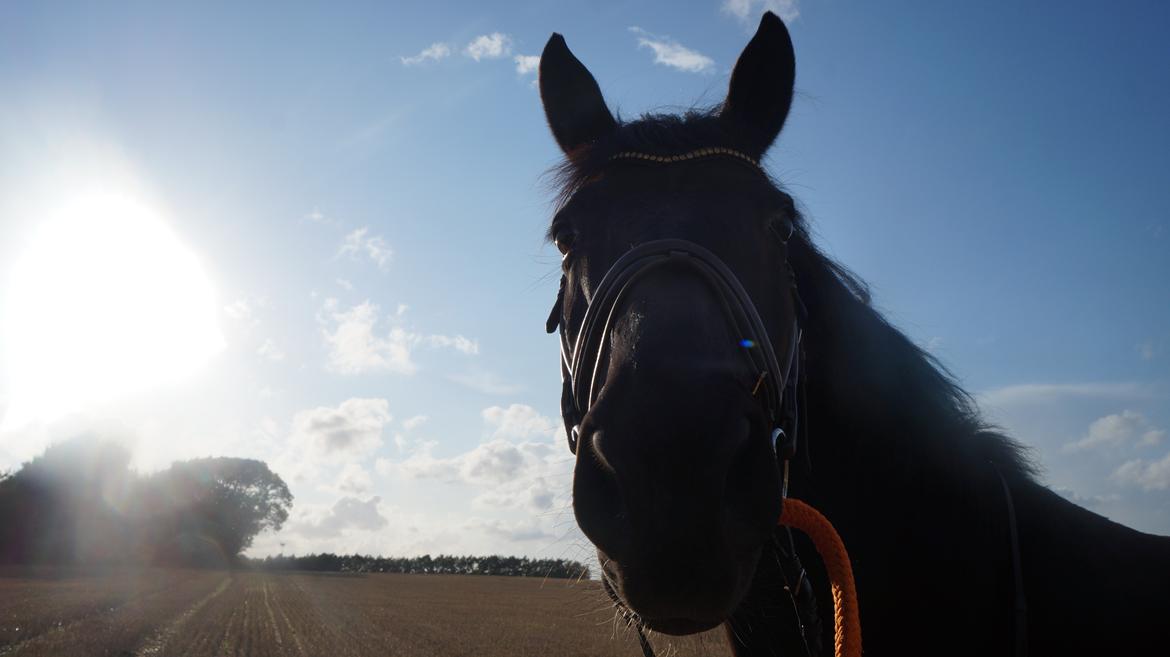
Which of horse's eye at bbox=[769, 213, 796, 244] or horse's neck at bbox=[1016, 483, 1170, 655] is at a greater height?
horse's eye at bbox=[769, 213, 796, 244]

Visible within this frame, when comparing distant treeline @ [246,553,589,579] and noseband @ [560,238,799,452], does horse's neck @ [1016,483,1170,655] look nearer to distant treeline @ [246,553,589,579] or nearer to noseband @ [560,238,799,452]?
noseband @ [560,238,799,452]

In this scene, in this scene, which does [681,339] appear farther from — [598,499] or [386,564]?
[386,564]

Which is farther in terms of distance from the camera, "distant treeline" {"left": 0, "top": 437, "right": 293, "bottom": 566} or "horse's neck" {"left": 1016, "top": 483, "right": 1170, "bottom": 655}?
"distant treeline" {"left": 0, "top": 437, "right": 293, "bottom": 566}

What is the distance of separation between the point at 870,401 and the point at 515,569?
8808 centimetres

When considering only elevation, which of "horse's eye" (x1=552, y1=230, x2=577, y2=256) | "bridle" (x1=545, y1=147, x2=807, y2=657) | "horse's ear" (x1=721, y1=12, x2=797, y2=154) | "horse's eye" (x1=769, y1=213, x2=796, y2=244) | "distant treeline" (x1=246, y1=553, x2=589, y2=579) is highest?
"horse's ear" (x1=721, y1=12, x2=797, y2=154)

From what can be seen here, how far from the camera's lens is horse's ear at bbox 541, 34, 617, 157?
11.5 feet

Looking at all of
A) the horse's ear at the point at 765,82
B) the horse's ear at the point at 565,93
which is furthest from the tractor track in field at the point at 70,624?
the horse's ear at the point at 765,82

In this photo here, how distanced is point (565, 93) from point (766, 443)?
8.13ft

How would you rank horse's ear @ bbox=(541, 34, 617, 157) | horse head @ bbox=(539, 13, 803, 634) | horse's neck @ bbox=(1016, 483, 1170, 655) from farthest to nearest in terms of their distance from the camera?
horse's ear @ bbox=(541, 34, 617, 157), horse's neck @ bbox=(1016, 483, 1170, 655), horse head @ bbox=(539, 13, 803, 634)

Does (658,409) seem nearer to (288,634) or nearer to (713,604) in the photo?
(713,604)

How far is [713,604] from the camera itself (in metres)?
1.66

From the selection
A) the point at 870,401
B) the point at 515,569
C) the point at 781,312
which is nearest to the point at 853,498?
the point at 870,401

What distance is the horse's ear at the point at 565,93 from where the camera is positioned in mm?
3506

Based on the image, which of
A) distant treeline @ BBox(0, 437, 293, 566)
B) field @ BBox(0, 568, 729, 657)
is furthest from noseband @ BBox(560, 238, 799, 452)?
distant treeline @ BBox(0, 437, 293, 566)
